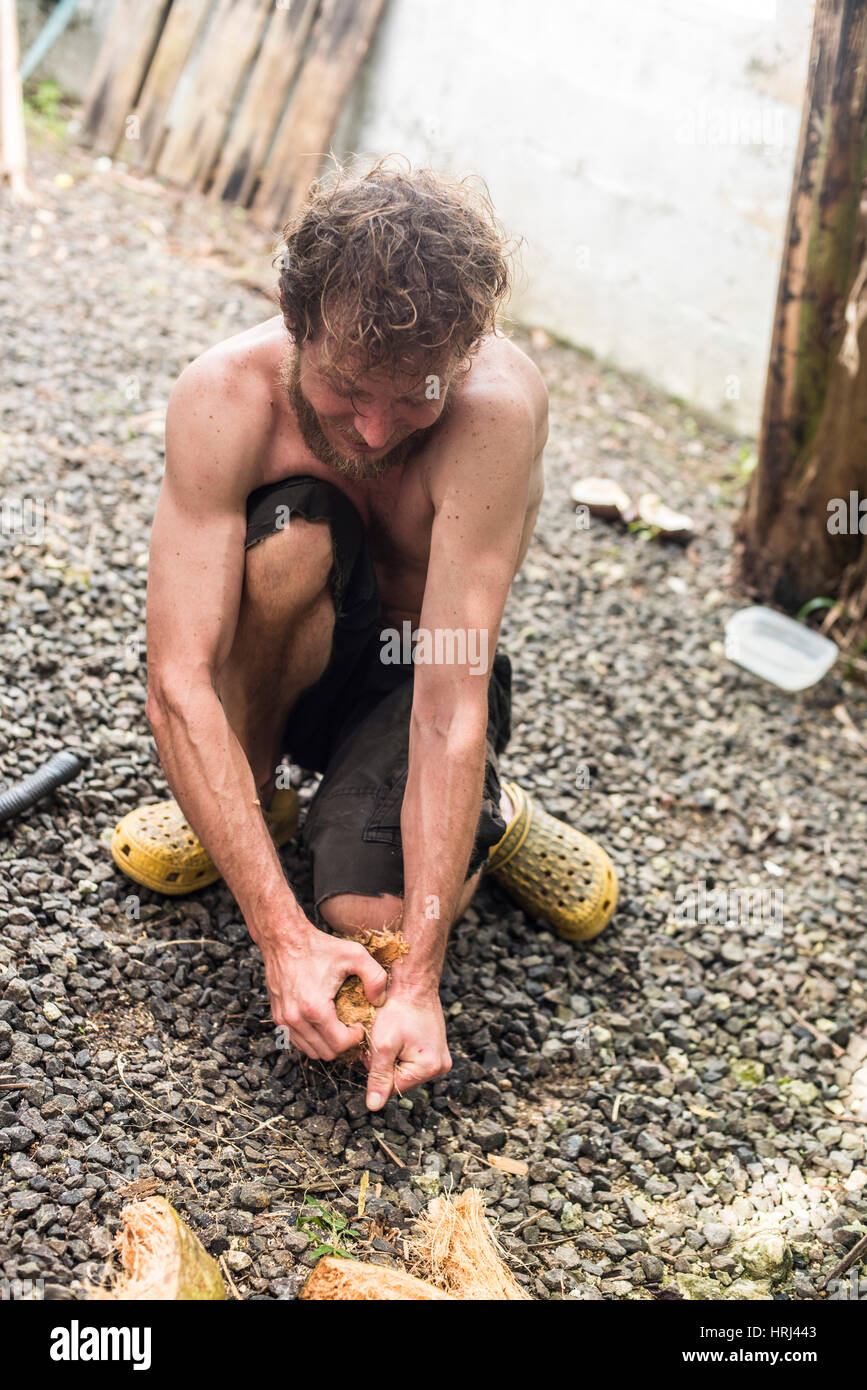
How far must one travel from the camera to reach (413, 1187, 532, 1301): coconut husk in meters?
1.90

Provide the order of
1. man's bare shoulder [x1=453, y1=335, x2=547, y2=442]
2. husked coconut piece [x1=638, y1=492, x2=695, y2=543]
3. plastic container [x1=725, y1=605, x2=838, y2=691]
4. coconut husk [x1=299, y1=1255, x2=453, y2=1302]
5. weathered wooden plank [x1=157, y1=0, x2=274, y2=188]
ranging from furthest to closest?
weathered wooden plank [x1=157, y1=0, x2=274, y2=188] → husked coconut piece [x1=638, y1=492, x2=695, y2=543] → plastic container [x1=725, y1=605, x2=838, y2=691] → man's bare shoulder [x1=453, y1=335, x2=547, y2=442] → coconut husk [x1=299, y1=1255, x2=453, y2=1302]

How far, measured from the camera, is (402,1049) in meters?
2.08

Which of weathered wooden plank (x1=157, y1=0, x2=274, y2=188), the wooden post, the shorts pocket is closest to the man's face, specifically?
the shorts pocket

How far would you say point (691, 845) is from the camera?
10.7 ft

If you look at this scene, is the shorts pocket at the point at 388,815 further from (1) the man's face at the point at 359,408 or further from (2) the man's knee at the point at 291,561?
(1) the man's face at the point at 359,408

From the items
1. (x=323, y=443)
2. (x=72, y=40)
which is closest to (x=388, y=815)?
(x=323, y=443)

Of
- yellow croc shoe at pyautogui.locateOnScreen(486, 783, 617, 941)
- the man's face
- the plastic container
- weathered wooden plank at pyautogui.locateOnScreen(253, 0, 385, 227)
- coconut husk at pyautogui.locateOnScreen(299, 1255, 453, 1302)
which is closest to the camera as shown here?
coconut husk at pyautogui.locateOnScreen(299, 1255, 453, 1302)

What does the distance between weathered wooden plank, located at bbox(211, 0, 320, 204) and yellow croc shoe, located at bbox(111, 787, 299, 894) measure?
4823 mm

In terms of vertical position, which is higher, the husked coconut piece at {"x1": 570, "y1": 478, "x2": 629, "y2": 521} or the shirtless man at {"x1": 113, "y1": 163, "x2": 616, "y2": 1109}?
the shirtless man at {"x1": 113, "y1": 163, "x2": 616, "y2": 1109}

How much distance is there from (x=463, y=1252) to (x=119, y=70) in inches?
257

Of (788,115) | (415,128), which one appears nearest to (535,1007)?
(788,115)

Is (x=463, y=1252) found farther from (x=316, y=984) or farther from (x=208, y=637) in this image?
(x=208, y=637)

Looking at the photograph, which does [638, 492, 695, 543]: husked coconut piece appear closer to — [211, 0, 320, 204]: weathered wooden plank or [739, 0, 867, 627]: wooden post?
[739, 0, 867, 627]: wooden post

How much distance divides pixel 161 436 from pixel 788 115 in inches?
120
